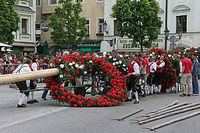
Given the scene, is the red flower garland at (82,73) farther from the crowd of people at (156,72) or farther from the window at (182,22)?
the window at (182,22)

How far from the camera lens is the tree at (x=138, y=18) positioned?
29438 mm

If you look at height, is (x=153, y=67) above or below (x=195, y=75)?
above

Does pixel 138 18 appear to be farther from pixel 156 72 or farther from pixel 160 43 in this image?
pixel 156 72

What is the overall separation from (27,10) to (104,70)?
27.1 m

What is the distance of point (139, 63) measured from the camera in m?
14.0

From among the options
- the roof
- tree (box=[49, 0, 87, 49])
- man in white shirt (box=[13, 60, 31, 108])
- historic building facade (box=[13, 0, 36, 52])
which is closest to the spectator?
man in white shirt (box=[13, 60, 31, 108])

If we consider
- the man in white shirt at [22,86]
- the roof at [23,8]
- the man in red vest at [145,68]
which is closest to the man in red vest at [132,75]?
the man in red vest at [145,68]

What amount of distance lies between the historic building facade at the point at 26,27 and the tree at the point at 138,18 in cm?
1178

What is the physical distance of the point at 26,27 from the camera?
3794 cm

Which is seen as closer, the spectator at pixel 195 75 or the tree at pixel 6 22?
the spectator at pixel 195 75

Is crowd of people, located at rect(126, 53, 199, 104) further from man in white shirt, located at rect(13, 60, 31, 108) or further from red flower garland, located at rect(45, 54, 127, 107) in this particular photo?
man in white shirt, located at rect(13, 60, 31, 108)

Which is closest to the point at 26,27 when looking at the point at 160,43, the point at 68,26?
the point at 68,26

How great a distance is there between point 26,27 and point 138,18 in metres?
14.5

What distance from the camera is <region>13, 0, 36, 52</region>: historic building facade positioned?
3628 cm
